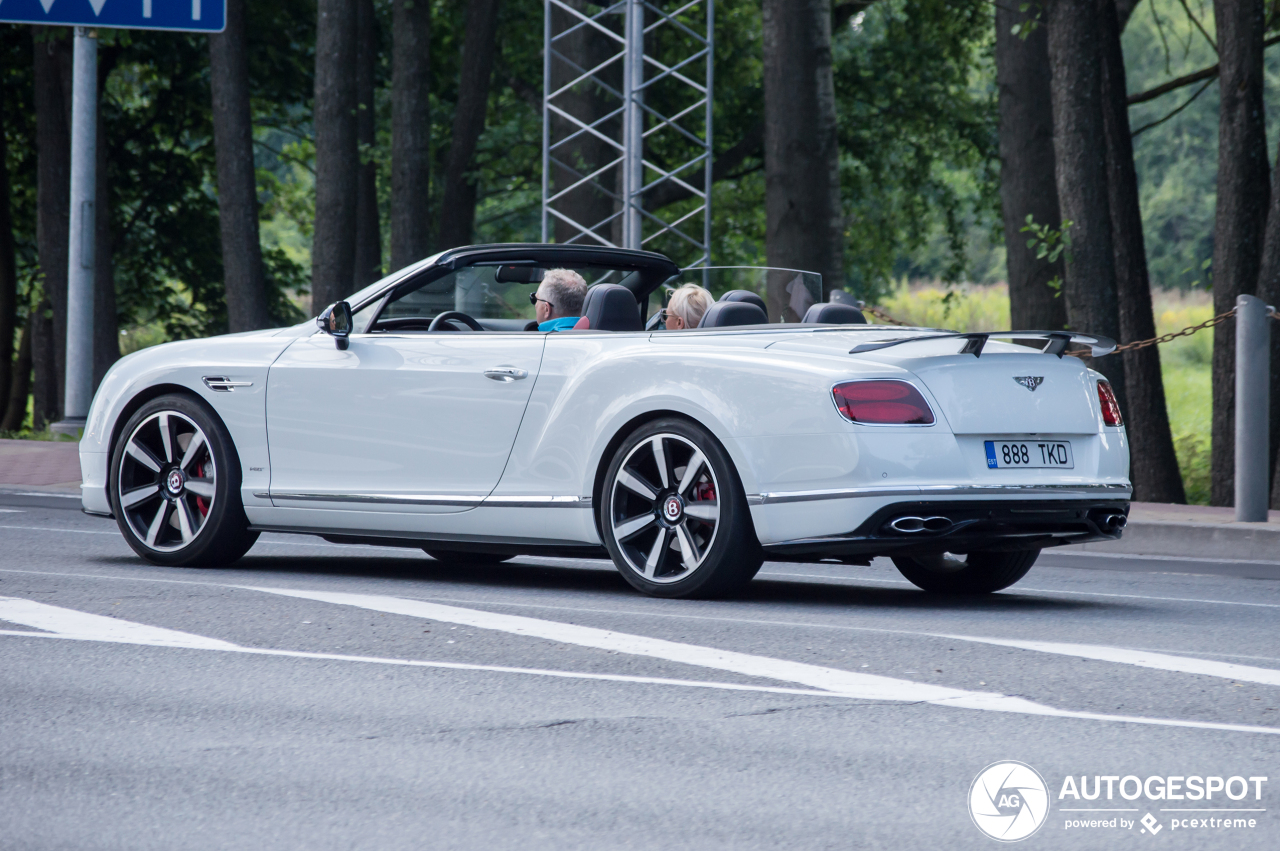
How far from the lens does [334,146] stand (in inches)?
846

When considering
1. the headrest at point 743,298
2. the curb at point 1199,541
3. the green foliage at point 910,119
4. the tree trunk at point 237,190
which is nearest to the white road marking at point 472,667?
the headrest at point 743,298

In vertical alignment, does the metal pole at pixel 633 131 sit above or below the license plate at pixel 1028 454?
above

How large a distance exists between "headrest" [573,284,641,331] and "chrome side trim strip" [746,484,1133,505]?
126cm

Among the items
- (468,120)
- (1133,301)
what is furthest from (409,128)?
(1133,301)

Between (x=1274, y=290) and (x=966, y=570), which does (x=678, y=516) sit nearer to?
(x=966, y=570)

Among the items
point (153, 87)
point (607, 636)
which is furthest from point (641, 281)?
point (153, 87)

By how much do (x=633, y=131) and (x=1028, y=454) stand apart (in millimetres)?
9375

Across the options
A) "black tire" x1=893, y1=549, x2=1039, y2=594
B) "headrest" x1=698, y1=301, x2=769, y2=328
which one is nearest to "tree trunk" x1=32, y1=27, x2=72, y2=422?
"headrest" x1=698, y1=301, x2=769, y2=328

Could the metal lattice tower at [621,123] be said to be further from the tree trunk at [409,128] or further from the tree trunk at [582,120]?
the tree trunk at [409,128]

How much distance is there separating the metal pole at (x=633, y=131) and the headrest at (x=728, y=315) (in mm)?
7962

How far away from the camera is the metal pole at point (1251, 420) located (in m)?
11.1

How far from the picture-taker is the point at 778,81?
17.2 meters

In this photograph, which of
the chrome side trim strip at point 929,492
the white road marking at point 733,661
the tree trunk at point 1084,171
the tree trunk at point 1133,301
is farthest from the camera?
the tree trunk at point 1133,301

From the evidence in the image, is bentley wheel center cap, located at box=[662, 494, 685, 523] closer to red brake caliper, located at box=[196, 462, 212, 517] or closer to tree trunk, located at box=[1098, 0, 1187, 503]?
red brake caliper, located at box=[196, 462, 212, 517]
